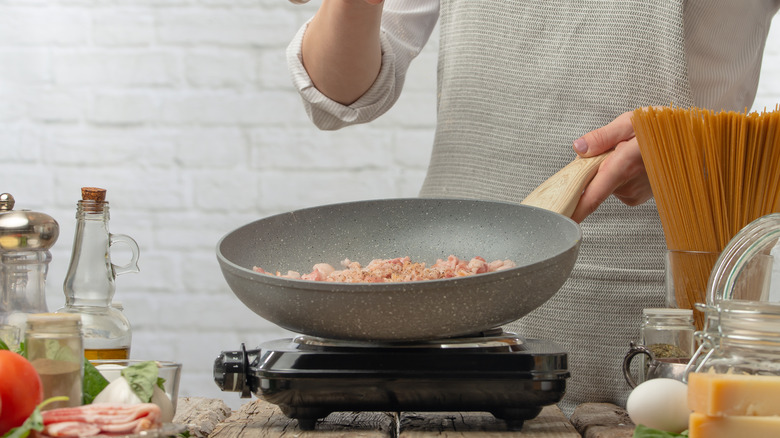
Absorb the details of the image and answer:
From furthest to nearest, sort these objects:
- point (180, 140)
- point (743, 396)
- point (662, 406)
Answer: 1. point (180, 140)
2. point (662, 406)
3. point (743, 396)

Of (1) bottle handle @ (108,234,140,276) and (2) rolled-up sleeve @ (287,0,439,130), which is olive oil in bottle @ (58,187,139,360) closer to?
(1) bottle handle @ (108,234,140,276)

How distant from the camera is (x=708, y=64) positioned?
1186mm

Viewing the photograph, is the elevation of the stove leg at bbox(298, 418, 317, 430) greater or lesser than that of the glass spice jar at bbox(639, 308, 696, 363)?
lesser

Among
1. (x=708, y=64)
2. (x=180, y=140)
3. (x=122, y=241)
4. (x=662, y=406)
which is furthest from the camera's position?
(x=180, y=140)

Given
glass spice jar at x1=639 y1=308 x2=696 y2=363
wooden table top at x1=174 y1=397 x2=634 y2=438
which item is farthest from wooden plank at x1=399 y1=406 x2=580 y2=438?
glass spice jar at x1=639 y1=308 x2=696 y2=363

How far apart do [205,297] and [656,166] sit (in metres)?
1.31

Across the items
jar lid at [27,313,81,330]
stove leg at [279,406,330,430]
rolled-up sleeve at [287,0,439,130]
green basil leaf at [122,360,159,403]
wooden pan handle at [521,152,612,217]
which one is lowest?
stove leg at [279,406,330,430]

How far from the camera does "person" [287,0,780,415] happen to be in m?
1.15

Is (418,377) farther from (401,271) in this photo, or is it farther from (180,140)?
(180,140)

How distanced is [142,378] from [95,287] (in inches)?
7.7

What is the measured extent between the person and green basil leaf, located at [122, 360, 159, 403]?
62 centimetres

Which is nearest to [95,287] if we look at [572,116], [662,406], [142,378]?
[142,378]

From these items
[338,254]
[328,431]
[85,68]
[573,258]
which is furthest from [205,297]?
[573,258]

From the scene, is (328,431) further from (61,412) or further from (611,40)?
(611,40)
